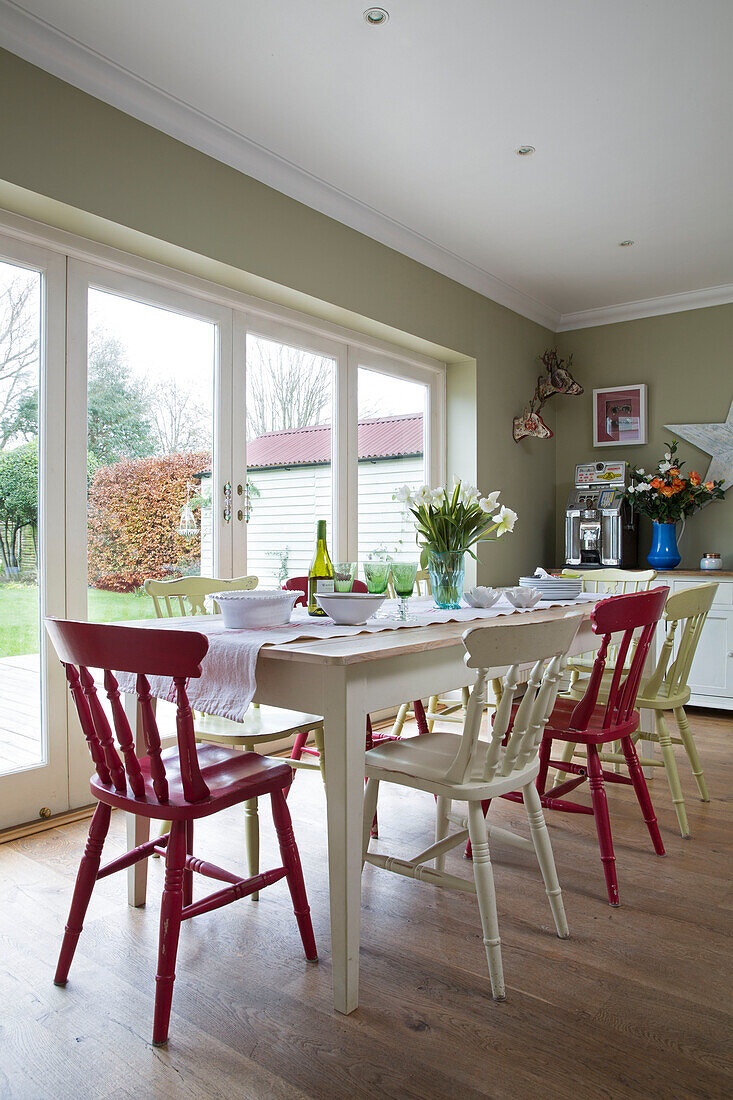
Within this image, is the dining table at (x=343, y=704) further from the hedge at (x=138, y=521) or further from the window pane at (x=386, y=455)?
the window pane at (x=386, y=455)

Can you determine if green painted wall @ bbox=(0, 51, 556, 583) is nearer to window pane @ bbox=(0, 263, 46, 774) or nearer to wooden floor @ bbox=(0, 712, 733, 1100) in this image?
window pane @ bbox=(0, 263, 46, 774)

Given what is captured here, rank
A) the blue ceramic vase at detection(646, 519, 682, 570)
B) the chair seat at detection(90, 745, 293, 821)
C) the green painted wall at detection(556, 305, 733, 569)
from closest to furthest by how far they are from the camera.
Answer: the chair seat at detection(90, 745, 293, 821), the blue ceramic vase at detection(646, 519, 682, 570), the green painted wall at detection(556, 305, 733, 569)

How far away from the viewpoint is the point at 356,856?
1.59 metres

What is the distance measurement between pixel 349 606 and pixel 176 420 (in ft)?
5.18

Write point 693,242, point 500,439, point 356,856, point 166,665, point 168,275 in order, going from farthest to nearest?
point 500,439
point 693,242
point 168,275
point 356,856
point 166,665

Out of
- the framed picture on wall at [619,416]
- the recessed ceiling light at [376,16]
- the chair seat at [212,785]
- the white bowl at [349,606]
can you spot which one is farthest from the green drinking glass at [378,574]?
the framed picture on wall at [619,416]

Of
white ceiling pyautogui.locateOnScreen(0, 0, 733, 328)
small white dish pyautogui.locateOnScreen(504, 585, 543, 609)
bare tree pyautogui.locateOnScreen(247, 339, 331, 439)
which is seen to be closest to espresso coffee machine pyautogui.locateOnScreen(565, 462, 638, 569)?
white ceiling pyautogui.locateOnScreen(0, 0, 733, 328)

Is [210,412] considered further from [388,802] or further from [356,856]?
[356,856]

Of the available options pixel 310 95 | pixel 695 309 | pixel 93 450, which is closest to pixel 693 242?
pixel 695 309

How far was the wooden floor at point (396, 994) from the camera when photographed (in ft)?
4.55

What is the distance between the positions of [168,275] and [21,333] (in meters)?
0.72

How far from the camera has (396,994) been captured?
5.42 ft

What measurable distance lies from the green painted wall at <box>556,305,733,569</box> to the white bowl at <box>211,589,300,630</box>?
3.81 metres

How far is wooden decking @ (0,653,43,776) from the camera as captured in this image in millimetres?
2582
